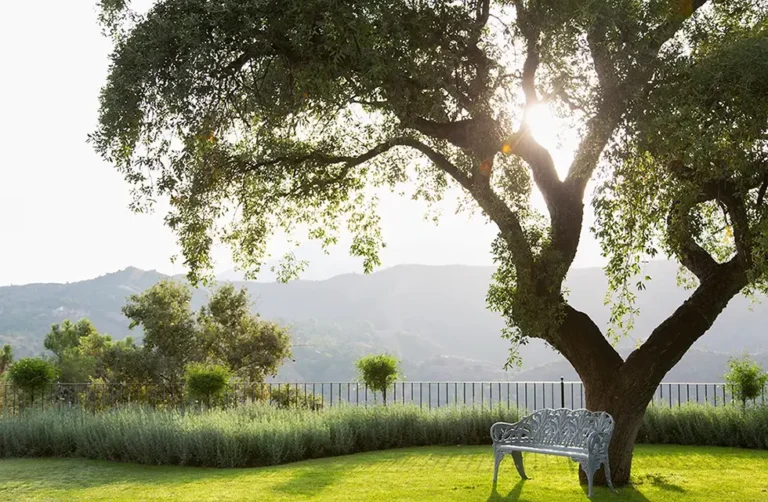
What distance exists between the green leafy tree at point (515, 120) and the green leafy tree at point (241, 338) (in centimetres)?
1557

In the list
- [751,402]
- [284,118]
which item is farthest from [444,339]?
[284,118]

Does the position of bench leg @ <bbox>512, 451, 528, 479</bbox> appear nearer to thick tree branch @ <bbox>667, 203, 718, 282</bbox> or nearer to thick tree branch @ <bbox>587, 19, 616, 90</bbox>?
thick tree branch @ <bbox>667, 203, 718, 282</bbox>

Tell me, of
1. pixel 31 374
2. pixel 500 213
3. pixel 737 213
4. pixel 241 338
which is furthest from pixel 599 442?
pixel 241 338

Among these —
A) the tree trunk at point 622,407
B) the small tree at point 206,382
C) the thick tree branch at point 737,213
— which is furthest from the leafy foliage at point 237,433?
the thick tree branch at point 737,213

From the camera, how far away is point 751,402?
1522 centimetres

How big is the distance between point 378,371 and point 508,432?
605cm

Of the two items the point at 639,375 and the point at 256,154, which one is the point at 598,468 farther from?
the point at 256,154

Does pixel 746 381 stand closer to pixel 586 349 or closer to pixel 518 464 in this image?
pixel 518 464

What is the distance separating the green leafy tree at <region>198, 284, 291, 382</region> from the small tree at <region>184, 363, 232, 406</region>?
34.1ft

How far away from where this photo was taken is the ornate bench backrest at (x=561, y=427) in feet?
29.9

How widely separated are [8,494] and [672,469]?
851 centimetres

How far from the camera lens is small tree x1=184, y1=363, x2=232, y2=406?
50.1 ft

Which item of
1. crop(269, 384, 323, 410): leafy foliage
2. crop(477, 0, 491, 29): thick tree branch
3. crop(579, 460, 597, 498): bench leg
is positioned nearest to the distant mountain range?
crop(269, 384, 323, 410): leafy foliage

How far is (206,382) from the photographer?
15.3 m
